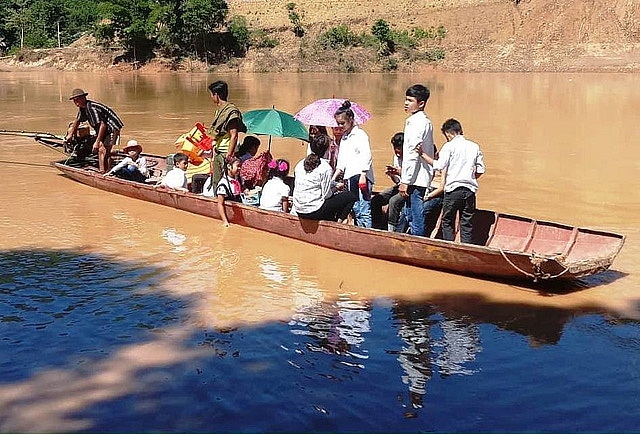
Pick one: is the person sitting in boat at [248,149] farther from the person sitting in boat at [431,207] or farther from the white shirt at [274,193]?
the person sitting in boat at [431,207]

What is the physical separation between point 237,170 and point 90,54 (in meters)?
50.5

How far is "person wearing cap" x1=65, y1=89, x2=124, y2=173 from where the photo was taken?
10.7 m

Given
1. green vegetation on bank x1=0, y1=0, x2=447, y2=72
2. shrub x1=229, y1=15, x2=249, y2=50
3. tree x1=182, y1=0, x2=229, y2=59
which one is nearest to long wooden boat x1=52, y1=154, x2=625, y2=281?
green vegetation on bank x1=0, y1=0, x2=447, y2=72

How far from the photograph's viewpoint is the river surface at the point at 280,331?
180 inches

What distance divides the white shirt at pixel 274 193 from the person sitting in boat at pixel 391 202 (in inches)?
43.1

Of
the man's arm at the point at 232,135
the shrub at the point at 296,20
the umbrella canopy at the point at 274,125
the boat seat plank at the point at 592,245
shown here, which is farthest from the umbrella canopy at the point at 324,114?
the shrub at the point at 296,20

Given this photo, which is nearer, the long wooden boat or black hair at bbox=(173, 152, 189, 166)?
the long wooden boat

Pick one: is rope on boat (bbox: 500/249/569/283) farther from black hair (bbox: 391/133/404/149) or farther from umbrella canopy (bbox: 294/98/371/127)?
umbrella canopy (bbox: 294/98/371/127)

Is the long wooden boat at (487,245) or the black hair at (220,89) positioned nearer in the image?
the long wooden boat at (487,245)

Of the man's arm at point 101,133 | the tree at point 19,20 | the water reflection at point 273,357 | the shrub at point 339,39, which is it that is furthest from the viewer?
the tree at point 19,20

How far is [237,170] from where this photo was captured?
920 centimetres

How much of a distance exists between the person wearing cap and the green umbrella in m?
2.72

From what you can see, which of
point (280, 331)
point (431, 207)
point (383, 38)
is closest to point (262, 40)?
point (383, 38)

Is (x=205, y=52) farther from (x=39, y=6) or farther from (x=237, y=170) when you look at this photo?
(x=237, y=170)
